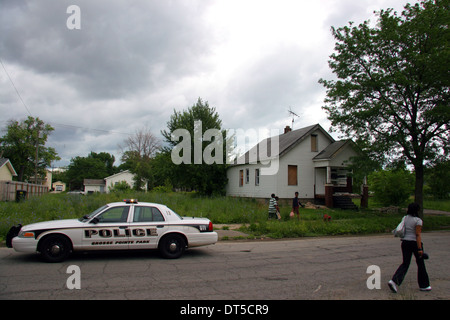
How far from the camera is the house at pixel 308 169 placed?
26.7 meters

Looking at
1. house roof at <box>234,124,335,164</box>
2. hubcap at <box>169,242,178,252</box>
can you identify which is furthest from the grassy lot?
house roof at <box>234,124,335,164</box>

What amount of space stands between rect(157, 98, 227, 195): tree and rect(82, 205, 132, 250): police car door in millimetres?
23893

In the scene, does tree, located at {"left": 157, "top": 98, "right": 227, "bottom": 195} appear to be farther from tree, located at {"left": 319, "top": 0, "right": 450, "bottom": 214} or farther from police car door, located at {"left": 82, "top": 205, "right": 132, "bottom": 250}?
police car door, located at {"left": 82, "top": 205, "right": 132, "bottom": 250}

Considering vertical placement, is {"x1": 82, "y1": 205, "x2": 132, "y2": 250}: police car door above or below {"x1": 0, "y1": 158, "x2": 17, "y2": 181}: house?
below

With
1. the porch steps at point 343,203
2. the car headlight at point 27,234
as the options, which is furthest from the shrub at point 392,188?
the car headlight at point 27,234

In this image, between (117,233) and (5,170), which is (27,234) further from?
(5,170)

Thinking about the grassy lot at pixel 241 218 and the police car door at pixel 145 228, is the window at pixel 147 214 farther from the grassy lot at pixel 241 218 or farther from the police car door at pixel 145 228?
the grassy lot at pixel 241 218

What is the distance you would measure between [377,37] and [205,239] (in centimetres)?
1637

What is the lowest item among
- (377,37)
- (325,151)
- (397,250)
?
(397,250)

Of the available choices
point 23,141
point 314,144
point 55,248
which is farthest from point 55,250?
point 23,141

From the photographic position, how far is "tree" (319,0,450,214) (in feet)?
57.1

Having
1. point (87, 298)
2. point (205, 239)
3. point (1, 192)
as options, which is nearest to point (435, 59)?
point (205, 239)

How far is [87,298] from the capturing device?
5238mm
